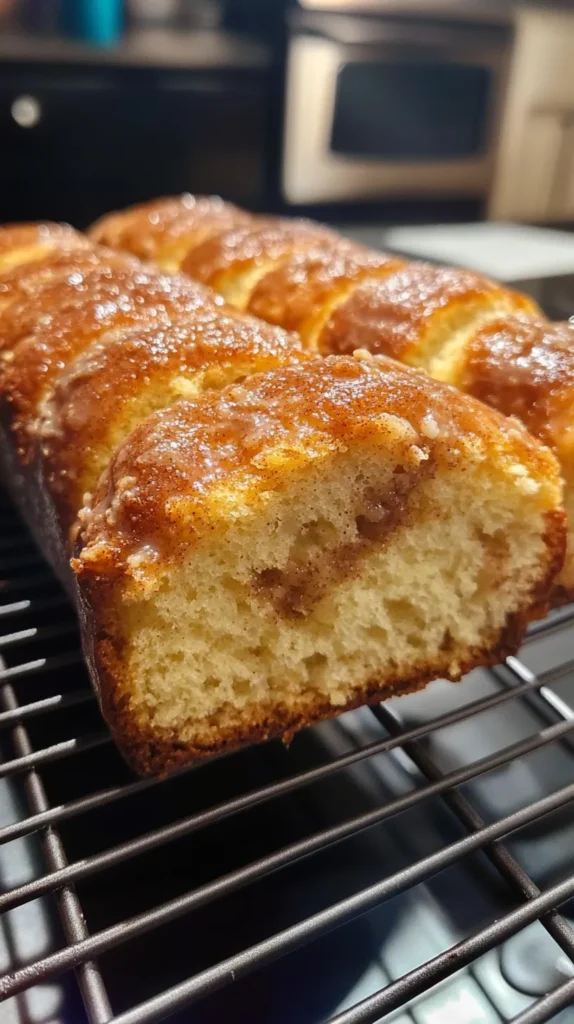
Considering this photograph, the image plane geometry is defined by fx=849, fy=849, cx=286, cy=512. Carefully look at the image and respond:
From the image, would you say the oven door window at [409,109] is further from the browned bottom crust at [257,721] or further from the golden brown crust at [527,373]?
the browned bottom crust at [257,721]

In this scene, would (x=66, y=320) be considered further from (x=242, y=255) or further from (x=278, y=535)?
(x=278, y=535)

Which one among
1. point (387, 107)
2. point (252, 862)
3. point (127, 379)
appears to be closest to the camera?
point (252, 862)

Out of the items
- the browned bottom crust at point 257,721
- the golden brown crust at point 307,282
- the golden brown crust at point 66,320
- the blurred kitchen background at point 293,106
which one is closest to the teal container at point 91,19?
the blurred kitchen background at point 293,106

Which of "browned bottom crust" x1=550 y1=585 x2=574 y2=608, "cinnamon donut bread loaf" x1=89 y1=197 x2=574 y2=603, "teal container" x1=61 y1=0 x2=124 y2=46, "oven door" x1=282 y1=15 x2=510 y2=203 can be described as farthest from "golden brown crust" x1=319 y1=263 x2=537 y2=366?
"teal container" x1=61 y1=0 x2=124 y2=46

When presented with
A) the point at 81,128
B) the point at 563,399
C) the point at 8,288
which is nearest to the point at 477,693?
the point at 563,399

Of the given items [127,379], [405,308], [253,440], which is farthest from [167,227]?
[253,440]

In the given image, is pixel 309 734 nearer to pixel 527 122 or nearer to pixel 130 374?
pixel 130 374
